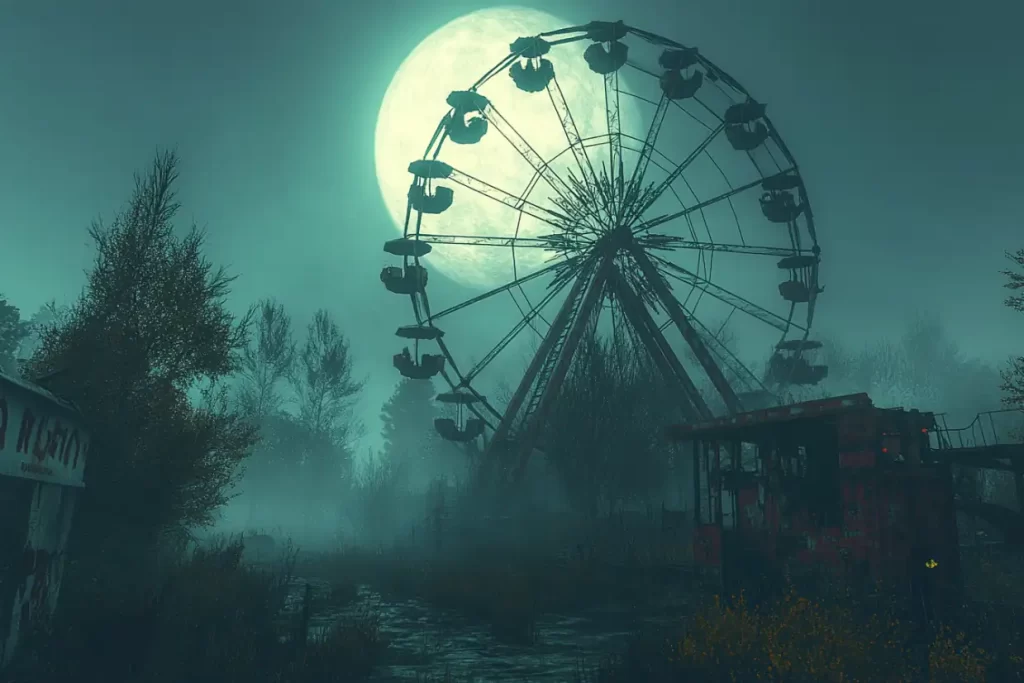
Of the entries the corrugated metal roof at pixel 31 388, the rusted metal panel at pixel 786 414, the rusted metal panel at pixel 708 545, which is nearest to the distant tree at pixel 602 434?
the rusted metal panel at pixel 708 545

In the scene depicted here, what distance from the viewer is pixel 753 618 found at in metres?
10.4

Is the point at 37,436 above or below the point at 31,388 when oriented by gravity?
below

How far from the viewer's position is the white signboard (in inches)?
311

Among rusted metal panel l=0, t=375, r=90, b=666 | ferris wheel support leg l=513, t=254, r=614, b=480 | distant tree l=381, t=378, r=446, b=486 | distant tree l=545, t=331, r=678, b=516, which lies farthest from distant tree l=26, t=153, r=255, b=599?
distant tree l=381, t=378, r=446, b=486

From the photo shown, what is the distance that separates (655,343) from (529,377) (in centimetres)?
507

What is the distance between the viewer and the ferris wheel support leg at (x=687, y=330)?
25.3 metres

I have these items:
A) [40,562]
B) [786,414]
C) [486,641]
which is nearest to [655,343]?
[786,414]

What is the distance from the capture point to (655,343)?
26.6 m

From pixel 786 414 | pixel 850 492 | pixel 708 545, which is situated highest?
pixel 786 414

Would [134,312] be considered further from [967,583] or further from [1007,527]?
[967,583]

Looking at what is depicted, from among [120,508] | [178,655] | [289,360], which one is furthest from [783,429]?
[289,360]

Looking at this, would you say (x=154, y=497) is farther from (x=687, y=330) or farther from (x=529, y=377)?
(x=687, y=330)

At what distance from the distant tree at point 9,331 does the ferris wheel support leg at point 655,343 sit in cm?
4364

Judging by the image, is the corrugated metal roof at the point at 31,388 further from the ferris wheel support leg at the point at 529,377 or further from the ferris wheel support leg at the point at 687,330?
the ferris wheel support leg at the point at 687,330
